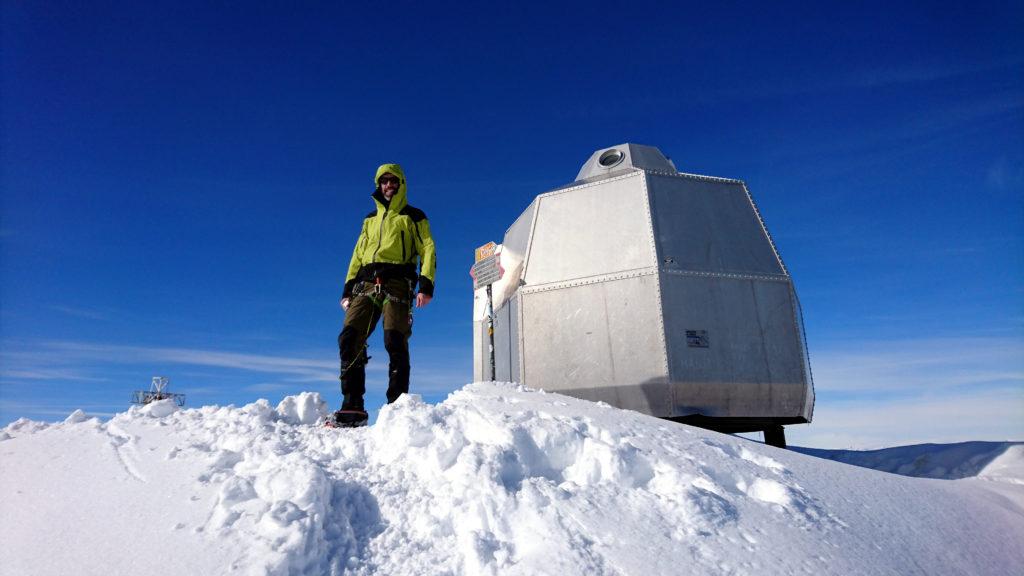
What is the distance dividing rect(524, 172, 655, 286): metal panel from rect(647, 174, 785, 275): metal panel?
0.27m

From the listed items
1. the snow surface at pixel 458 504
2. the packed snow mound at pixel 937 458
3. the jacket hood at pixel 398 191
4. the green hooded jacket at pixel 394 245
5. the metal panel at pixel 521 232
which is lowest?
the packed snow mound at pixel 937 458

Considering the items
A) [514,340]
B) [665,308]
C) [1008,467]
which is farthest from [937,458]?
[514,340]

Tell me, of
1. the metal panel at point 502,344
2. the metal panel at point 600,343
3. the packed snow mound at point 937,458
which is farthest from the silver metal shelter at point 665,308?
the packed snow mound at point 937,458

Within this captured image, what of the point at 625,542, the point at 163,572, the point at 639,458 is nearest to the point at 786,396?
the point at 639,458

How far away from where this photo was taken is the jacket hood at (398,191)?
5.50 meters

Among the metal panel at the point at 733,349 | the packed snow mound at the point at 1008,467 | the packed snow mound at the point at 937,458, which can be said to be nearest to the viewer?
the packed snow mound at the point at 1008,467

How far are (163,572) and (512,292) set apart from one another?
674cm

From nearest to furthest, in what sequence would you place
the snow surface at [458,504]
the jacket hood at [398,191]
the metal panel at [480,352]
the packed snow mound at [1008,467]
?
the snow surface at [458,504], the packed snow mound at [1008,467], the jacket hood at [398,191], the metal panel at [480,352]

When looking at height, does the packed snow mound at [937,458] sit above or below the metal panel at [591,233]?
below

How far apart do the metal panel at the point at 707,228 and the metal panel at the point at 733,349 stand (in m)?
0.25

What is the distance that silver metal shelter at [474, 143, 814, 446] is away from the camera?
22.7ft

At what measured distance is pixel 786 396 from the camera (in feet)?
23.8

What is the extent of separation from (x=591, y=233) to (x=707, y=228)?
1767 millimetres

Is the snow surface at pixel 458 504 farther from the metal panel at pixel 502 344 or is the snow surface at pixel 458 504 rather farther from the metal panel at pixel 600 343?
the metal panel at pixel 502 344
